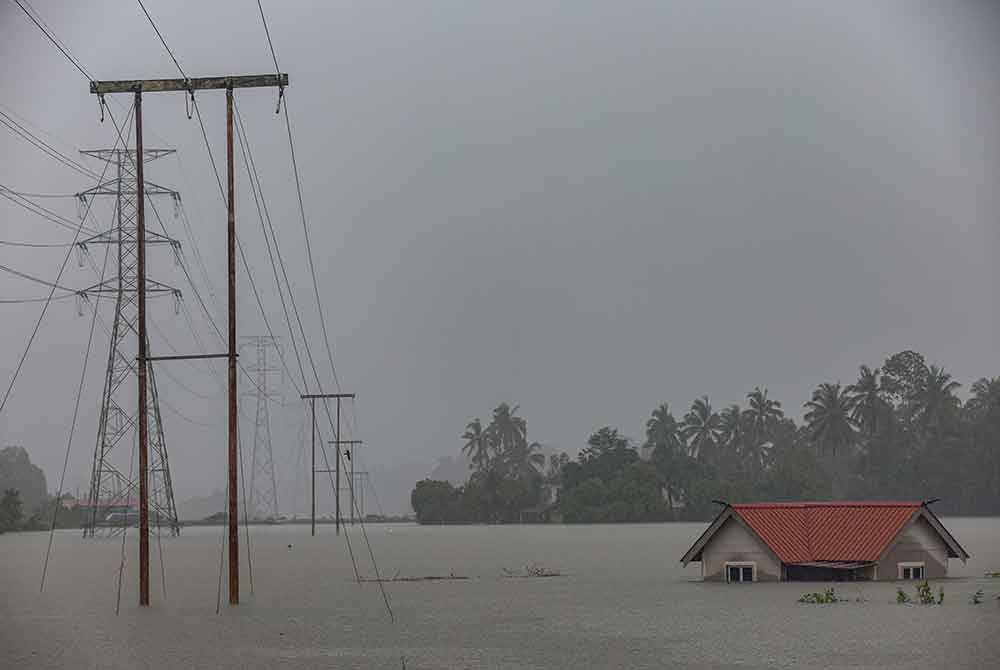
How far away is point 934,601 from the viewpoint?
53031 mm

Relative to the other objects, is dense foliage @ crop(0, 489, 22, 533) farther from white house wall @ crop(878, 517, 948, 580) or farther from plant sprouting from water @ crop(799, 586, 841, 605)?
plant sprouting from water @ crop(799, 586, 841, 605)

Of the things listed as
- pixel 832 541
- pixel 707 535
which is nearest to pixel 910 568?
pixel 832 541

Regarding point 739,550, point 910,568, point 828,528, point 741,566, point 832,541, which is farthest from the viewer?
point 739,550

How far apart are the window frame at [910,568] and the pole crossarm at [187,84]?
3398 centimetres

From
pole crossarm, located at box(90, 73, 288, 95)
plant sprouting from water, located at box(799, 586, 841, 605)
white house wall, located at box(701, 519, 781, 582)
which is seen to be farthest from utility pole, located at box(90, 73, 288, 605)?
white house wall, located at box(701, 519, 781, 582)

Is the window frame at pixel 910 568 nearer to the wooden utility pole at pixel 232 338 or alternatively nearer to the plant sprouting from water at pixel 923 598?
the plant sprouting from water at pixel 923 598

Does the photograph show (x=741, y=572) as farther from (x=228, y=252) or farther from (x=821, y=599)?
(x=228, y=252)

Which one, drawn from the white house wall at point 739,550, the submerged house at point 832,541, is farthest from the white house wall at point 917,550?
the white house wall at point 739,550

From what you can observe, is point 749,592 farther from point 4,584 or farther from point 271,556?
point 271,556

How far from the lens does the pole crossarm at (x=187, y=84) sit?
162 feet

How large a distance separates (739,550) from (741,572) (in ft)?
3.29

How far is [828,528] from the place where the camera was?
209 feet

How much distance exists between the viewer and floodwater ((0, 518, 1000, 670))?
38.8 meters

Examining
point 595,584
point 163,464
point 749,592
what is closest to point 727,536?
point 749,592
